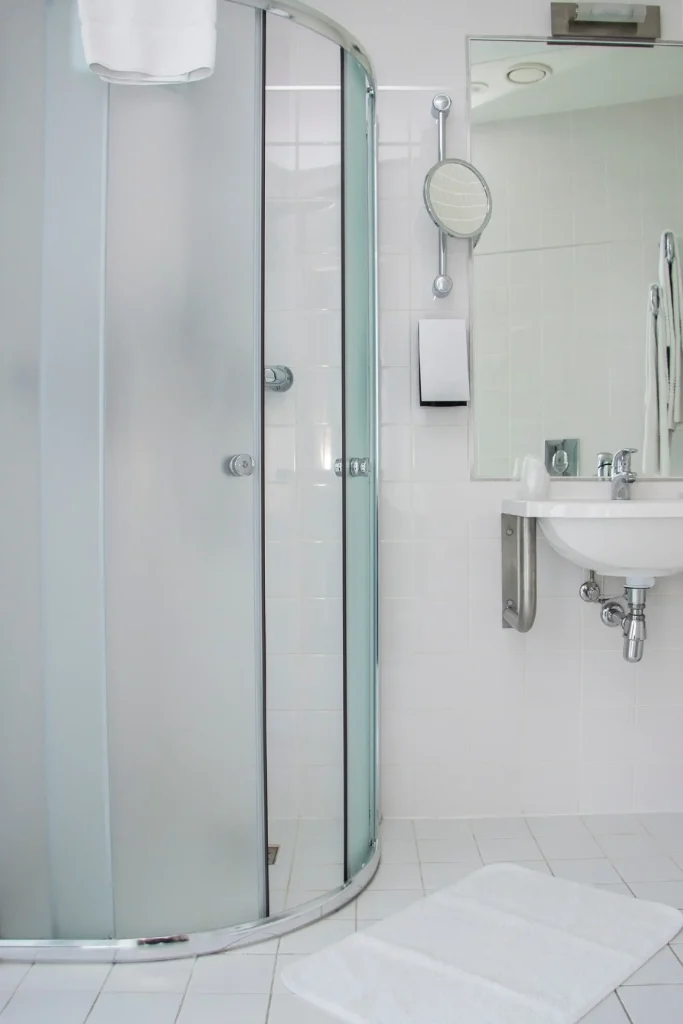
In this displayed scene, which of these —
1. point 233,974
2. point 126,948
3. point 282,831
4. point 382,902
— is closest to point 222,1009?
point 233,974

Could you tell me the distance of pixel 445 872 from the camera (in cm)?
197

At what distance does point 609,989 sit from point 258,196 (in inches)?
59.3

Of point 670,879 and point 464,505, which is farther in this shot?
point 464,505

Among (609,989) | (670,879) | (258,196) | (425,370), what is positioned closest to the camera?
(609,989)

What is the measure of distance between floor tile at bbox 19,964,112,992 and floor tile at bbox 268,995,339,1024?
1.00 ft

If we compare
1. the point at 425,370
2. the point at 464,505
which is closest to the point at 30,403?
the point at 425,370

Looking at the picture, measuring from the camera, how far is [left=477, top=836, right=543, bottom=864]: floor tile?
2.05 metres

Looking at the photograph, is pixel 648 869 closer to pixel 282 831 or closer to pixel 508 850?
pixel 508 850

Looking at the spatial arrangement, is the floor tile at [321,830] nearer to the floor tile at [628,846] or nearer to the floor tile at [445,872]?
the floor tile at [445,872]

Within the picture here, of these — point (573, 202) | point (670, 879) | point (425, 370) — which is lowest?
point (670, 879)

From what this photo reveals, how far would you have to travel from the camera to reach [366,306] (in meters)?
2.00

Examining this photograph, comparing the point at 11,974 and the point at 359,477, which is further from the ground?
the point at 359,477

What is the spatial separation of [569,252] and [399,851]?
5.08 feet

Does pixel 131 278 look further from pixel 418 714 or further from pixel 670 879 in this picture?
pixel 670 879
